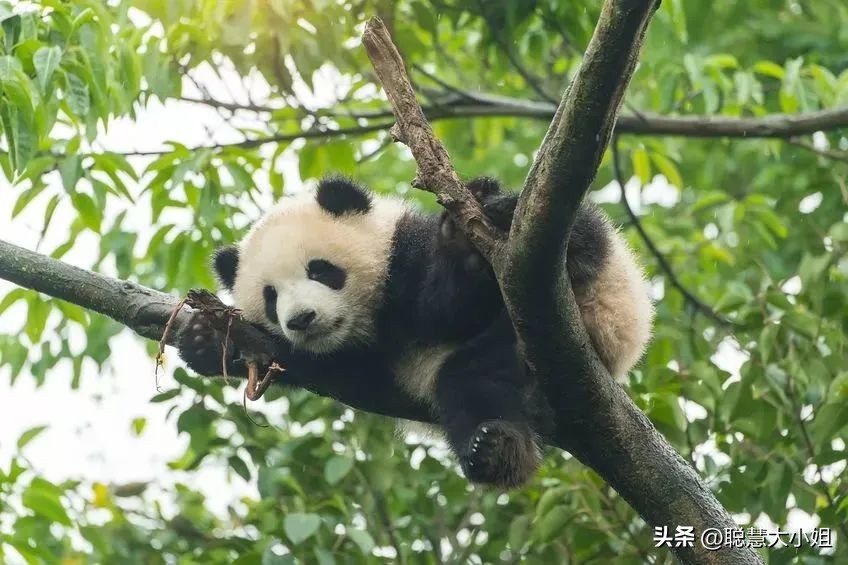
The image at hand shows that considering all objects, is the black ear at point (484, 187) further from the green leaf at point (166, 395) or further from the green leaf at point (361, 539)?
the green leaf at point (166, 395)

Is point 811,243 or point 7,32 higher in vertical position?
point 7,32

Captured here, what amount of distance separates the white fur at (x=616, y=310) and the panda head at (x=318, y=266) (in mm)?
939

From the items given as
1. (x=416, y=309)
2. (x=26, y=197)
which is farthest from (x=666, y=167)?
(x=26, y=197)

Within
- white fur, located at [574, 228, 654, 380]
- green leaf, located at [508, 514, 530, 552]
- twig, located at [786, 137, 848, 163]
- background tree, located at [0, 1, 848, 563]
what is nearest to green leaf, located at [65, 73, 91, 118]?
background tree, located at [0, 1, 848, 563]

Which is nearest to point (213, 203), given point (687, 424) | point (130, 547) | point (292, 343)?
point (292, 343)

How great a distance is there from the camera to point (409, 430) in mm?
5090

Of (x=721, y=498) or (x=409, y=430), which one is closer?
(x=721, y=498)

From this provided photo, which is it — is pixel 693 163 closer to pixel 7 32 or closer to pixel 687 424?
pixel 687 424

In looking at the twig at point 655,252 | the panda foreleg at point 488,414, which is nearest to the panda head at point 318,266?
the panda foreleg at point 488,414

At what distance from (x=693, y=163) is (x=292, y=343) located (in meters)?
5.43

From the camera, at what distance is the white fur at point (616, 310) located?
13.5ft

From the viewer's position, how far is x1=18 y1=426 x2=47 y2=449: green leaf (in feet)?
16.5

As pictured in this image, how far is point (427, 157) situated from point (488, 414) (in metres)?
1.26

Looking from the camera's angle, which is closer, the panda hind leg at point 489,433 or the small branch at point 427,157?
the small branch at point 427,157
